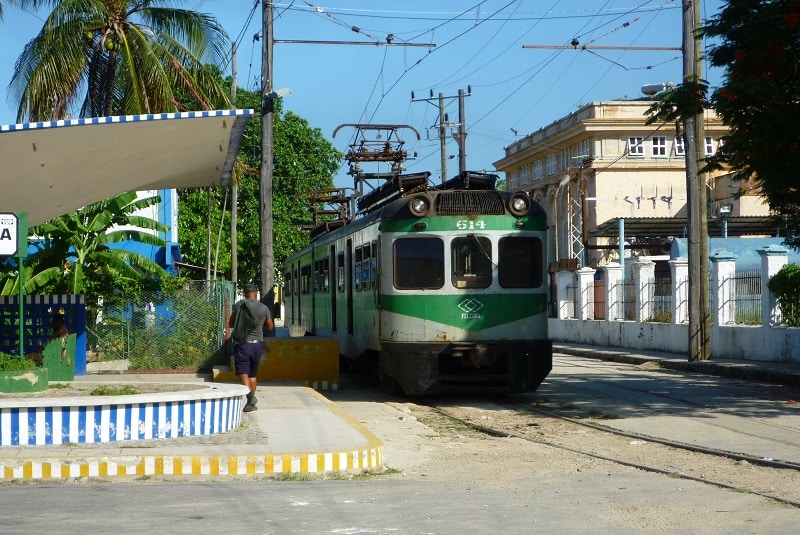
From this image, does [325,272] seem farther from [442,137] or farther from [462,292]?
[442,137]

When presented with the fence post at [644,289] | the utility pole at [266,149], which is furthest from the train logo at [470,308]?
the fence post at [644,289]

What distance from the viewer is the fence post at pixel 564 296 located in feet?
128

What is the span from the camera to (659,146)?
66.6 m

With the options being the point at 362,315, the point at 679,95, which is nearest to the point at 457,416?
the point at 362,315

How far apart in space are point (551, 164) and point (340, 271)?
164 ft

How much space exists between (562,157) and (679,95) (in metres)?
52.8

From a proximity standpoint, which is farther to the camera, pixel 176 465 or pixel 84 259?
pixel 84 259

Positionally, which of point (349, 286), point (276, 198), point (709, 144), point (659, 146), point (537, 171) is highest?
point (659, 146)

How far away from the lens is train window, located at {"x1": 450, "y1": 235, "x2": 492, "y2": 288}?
54.4 ft

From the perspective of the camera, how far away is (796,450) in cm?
1119

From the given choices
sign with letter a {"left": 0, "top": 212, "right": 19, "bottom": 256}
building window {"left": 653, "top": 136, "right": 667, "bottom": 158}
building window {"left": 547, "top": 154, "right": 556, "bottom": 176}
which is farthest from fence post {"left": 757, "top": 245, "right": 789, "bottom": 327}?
building window {"left": 547, "top": 154, "right": 556, "bottom": 176}

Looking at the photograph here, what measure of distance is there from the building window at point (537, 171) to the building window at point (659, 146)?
7960mm

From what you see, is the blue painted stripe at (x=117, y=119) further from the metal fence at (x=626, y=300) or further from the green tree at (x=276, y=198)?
the green tree at (x=276, y=198)

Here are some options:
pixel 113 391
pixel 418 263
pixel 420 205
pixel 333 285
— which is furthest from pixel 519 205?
pixel 113 391
